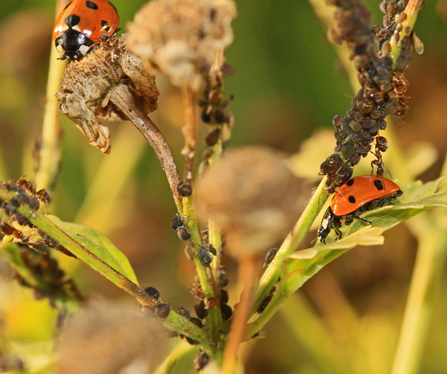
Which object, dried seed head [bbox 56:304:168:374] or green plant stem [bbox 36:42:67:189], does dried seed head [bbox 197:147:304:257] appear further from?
green plant stem [bbox 36:42:67:189]

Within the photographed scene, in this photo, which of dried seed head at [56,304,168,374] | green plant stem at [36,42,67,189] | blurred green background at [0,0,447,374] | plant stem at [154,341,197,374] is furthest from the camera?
blurred green background at [0,0,447,374]

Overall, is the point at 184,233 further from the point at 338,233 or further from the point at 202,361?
the point at 338,233

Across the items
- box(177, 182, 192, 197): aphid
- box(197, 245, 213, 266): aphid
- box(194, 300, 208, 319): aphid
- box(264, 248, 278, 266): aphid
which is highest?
box(177, 182, 192, 197): aphid

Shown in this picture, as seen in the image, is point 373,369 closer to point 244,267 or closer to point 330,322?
point 330,322

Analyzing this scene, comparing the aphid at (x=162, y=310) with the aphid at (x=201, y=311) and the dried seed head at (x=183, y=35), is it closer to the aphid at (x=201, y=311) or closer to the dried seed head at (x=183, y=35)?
the aphid at (x=201, y=311)

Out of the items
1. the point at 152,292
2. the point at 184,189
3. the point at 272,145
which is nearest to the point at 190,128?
the point at 184,189

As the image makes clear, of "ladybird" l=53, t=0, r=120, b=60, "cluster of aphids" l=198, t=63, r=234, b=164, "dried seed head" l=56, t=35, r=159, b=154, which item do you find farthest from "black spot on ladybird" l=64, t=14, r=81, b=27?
"cluster of aphids" l=198, t=63, r=234, b=164

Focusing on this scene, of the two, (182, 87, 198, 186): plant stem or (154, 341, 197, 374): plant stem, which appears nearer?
(182, 87, 198, 186): plant stem
